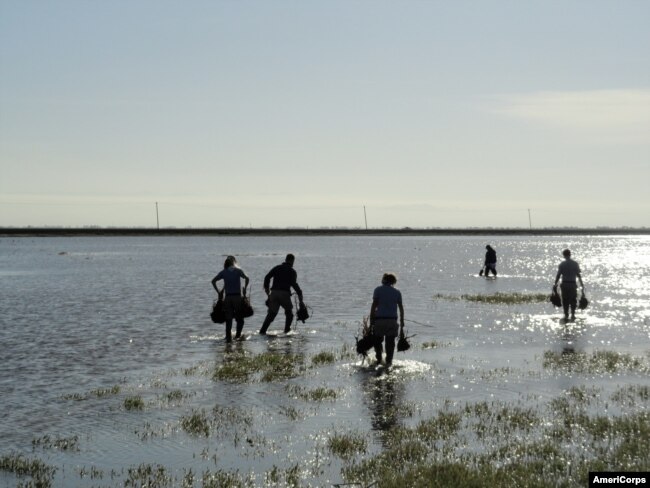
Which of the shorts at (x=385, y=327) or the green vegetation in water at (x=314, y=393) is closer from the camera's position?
the green vegetation in water at (x=314, y=393)

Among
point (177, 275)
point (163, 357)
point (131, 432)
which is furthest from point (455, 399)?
point (177, 275)

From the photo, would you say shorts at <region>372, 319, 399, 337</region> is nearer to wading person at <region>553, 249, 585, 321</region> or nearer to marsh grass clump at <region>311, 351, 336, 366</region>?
marsh grass clump at <region>311, 351, 336, 366</region>

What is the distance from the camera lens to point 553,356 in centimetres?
1727

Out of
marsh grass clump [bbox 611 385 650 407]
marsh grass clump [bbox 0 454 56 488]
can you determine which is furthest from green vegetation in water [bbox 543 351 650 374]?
marsh grass clump [bbox 0 454 56 488]

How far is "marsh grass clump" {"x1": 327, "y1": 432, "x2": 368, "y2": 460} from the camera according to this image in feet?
31.9

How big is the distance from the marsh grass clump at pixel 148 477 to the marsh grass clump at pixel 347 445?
81.8 inches

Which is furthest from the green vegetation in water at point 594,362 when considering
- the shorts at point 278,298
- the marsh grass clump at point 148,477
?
the marsh grass clump at point 148,477

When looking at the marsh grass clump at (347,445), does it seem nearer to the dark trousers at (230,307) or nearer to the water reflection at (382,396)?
the water reflection at (382,396)

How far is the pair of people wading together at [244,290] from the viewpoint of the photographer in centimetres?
2016

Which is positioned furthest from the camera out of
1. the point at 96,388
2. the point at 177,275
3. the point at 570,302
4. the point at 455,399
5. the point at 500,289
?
the point at 177,275

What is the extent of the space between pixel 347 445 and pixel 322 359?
286 inches

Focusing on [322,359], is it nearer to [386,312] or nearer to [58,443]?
[386,312]

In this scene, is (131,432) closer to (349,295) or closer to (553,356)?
(553,356)

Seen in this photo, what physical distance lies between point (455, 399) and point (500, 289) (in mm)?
28454
